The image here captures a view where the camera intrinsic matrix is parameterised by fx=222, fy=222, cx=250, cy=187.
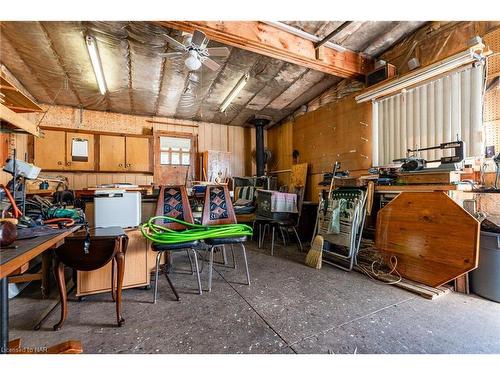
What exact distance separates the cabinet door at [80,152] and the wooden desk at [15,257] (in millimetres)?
4302

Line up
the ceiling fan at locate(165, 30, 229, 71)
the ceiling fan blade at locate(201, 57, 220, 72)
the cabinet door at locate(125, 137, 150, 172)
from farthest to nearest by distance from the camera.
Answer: the cabinet door at locate(125, 137, 150, 172) < the ceiling fan blade at locate(201, 57, 220, 72) < the ceiling fan at locate(165, 30, 229, 71)

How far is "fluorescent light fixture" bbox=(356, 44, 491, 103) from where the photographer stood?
235 centimetres

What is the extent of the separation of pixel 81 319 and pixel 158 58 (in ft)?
11.1

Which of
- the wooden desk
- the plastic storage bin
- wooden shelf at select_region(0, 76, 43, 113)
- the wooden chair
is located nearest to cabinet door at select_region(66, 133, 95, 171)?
wooden shelf at select_region(0, 76, 43, 113)

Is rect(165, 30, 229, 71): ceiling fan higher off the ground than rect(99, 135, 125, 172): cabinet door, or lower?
higher

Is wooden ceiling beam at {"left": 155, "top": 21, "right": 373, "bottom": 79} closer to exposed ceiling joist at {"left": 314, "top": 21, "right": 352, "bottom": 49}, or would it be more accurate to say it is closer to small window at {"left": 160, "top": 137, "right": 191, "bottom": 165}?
exposed ceiling joist at {"left": 314, "top": 21, "right": 352, "bottom": 49}

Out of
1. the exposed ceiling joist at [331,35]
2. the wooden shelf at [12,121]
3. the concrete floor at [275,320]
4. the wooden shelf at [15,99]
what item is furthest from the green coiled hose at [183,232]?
the exposed ceiling joist at [331,35]

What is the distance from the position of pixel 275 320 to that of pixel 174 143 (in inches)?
200

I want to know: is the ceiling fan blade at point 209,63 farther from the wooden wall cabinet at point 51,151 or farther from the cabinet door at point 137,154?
the wooden wall cabinet at point 51,151

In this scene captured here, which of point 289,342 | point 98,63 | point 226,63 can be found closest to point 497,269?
Result: point 289,342

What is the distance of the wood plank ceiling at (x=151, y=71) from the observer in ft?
9.20

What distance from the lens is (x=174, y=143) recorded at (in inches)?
227

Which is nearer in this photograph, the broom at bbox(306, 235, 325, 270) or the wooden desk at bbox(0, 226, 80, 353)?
the wooden desk at bbox(0, 226, 80, 353)

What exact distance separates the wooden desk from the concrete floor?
1.22 ft
